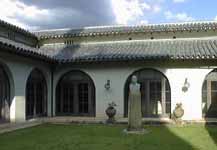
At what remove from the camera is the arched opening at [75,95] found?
17.4 meters

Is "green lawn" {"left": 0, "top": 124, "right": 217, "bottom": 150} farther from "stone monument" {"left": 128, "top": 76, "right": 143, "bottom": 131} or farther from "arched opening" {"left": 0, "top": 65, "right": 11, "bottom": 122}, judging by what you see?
"arched opening" {"left": 0, "top": 65, "right": 11, "bottom": 122}

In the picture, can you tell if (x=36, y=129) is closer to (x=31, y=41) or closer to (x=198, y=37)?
(x=31, y=41)

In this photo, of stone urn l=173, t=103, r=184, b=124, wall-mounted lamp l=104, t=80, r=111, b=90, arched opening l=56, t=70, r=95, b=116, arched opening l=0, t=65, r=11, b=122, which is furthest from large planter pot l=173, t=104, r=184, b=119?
arched opening l=0, t=65, r=11, b=122

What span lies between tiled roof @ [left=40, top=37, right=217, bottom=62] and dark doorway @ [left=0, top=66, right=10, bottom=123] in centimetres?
350

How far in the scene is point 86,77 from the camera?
17.4 meters

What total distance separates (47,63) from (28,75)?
2.00m

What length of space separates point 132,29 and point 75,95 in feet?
17.3

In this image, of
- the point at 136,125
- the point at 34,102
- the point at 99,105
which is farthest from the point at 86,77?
the point at 136,125

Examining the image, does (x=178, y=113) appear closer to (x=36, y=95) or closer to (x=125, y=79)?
(x=125, y=79)

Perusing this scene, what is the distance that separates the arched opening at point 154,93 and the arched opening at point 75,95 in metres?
2.18

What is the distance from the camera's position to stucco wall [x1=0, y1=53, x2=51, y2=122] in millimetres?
13562

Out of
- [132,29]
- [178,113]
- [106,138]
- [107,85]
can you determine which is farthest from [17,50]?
[132,29]

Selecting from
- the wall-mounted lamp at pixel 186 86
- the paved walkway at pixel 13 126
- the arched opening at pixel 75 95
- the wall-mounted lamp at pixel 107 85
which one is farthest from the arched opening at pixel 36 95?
the wall-mounted lamp at pixel 186 86

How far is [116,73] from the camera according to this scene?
54.8ft
